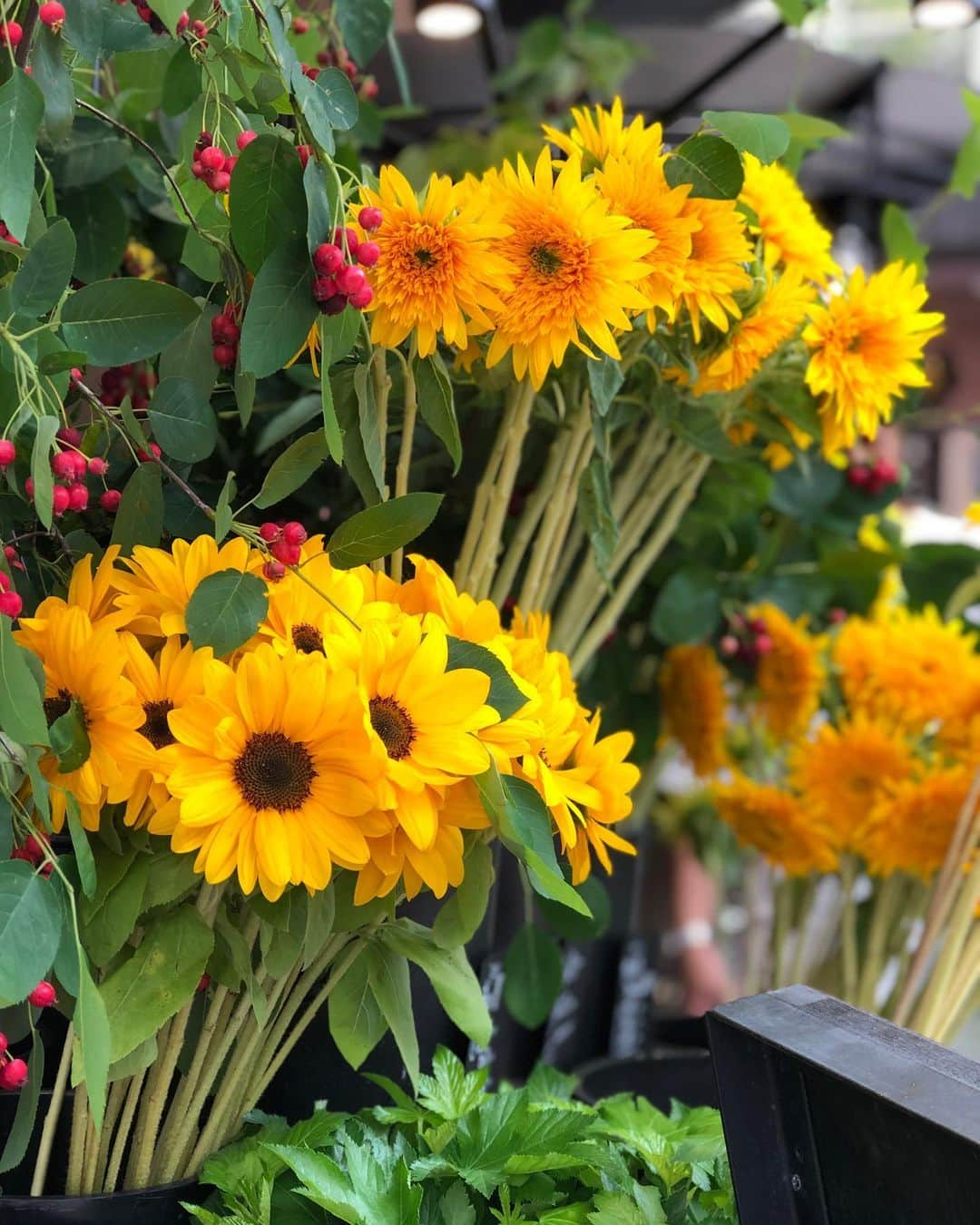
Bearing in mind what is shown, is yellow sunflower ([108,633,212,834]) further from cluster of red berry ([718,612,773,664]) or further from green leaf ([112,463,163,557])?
cluster of red berry ([718,612,773,664])

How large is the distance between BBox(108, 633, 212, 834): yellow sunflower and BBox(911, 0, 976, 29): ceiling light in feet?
3.30

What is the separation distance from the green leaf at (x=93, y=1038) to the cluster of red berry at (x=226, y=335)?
0.21m

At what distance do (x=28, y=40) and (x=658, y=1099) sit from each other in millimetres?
633

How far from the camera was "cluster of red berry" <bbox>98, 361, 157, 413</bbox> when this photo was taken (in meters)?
0.54

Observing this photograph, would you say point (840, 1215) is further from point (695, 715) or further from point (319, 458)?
point (695, 715)

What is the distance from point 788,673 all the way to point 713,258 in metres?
0.46

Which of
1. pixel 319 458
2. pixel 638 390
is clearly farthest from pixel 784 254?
pixel 319 458

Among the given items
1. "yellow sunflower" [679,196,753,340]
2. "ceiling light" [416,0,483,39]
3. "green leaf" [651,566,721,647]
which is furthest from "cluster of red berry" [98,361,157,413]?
"ceiling light" [416,0,483,39]

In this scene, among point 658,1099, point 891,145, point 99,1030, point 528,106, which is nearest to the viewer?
point 99,1030

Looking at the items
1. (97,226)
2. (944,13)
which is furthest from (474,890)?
(944,13)

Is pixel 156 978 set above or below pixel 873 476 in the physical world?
below

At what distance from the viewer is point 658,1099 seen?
2.30ft

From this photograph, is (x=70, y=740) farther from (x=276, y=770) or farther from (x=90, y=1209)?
(x=90, y=1209)

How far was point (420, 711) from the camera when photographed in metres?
0.36
